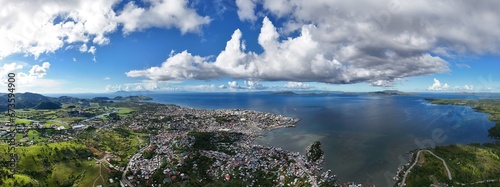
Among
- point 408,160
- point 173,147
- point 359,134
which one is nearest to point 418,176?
point 408,160

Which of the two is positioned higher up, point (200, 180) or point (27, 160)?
point (27, 160)

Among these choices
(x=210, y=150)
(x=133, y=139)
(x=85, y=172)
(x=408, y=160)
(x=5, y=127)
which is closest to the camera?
(x=85, y=172)

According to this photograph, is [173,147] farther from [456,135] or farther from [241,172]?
[456,135]

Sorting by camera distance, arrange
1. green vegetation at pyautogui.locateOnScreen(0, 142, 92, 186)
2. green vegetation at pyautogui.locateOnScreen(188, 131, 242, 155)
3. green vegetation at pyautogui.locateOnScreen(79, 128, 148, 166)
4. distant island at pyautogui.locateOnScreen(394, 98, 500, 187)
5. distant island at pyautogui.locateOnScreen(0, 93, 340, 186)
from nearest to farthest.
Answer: green vegetation at pyautogui.locateOnScreen(0, 142, 92, 186) → distant island at pyautogui.locateOnScreen(394, 98, 500, 187) → distant island at pyautogui.locateOnScreen(0, 93, 340, 186) → green vegetation at pyautogui.locateOnScreen(188, 131, 242, 155) → green vegetation at pyautogui.locateOnScreen(79, 128, 148, 166)

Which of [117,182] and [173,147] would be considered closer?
[117,182]

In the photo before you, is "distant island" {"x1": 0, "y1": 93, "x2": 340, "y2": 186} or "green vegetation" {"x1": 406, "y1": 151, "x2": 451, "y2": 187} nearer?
"green vegetation" {"x1": 406, "y1": 151, "x2": 451, "y2": 187}

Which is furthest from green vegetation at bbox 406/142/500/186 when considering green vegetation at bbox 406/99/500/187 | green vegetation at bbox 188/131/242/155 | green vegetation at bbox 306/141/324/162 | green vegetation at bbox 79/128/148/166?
green vegetation at bbox 79/128/148/166

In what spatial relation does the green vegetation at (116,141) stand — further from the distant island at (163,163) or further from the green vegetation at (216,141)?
the green vegetation at (216,141)

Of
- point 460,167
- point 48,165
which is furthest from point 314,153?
point 48,165

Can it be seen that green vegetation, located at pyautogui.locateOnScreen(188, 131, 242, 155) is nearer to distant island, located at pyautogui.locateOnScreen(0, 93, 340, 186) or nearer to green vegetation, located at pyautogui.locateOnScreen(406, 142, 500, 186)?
distant island, located at pyautogui.locateOnScreen(0, 93, 340, 186)

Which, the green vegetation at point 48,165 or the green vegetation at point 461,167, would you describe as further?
the green vegetation at point 461,167

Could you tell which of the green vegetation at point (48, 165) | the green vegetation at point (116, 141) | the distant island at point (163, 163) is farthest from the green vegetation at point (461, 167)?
the green vegetation at point (48, 165)
